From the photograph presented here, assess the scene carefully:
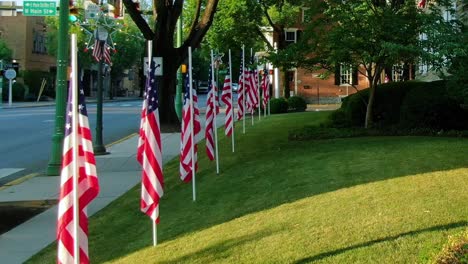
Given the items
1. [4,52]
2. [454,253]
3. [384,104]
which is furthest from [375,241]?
[4,52]

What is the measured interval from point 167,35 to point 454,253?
58.4 feet

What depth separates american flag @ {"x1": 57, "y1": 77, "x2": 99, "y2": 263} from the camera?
517cm

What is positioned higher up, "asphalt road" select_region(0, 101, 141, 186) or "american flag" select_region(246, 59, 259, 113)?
"american flag" select_region(246, 59, 259, 113)

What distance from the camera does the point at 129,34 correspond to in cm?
6494

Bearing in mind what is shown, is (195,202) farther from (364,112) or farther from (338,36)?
(364,112)

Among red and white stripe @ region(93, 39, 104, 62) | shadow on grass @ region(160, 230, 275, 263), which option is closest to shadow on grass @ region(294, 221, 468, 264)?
shadow on grass @ region(160, 230, 275, 263)

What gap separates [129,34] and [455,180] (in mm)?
59904

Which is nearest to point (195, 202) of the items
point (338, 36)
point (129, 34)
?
point (338, 36)

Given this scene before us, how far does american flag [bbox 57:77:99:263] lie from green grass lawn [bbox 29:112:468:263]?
102cm

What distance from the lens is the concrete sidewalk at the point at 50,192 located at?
754 cm

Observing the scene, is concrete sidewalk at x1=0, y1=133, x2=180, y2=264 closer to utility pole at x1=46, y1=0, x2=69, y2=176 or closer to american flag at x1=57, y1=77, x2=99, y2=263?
utility pole at x1=46, y1=0, x2=69, y2=176

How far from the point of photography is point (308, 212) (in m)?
6.89

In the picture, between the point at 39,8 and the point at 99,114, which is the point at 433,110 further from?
the point at 39,8

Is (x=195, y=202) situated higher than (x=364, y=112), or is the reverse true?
(x=364, y=112)
